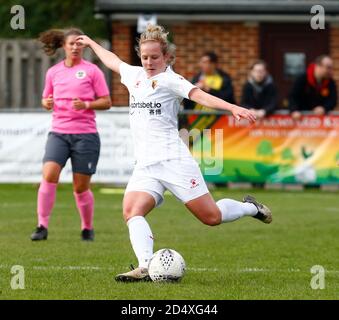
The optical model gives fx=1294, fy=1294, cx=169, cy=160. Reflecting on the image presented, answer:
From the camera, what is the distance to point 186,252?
40.7ft


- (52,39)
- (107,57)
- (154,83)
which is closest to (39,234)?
(52,39)

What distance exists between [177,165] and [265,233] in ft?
15.3

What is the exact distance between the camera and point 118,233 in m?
14.3

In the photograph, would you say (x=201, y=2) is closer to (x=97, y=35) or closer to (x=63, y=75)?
(x=97, y=35)

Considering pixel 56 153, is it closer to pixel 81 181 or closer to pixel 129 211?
pixel 81 181

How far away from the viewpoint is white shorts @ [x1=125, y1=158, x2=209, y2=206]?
9984 millimetres

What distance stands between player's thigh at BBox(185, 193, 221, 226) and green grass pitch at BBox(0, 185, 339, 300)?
18.8 inches

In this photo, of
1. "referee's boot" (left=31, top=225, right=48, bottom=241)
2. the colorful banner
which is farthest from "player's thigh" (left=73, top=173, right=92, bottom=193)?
the colorful banner

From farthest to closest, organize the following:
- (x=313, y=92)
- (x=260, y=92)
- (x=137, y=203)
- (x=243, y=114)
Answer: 1. (x=313, y=92)
2. (x=260, y=92)
3. (x=137, y=203)
4. (x=243, y=114)

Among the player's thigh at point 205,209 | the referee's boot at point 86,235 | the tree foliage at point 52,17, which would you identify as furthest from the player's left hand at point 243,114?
the tree foliage at point 52,17

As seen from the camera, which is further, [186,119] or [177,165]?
[186,119]

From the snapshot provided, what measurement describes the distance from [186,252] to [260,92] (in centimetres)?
892
